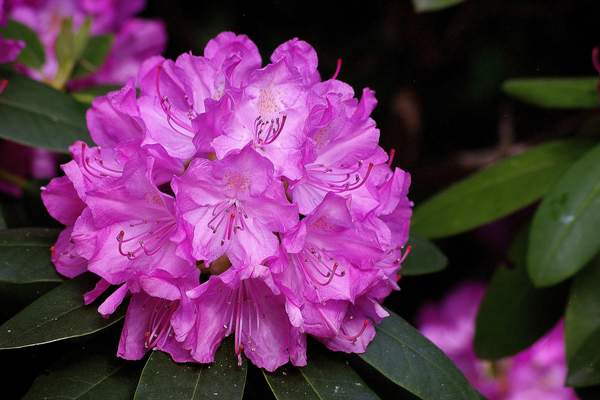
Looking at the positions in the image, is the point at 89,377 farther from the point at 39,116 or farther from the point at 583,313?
the point at 583,313

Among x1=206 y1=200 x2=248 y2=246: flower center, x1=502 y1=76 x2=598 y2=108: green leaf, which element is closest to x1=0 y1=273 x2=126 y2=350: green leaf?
x1=206 y1=200 x2=248 y2=246: flower center

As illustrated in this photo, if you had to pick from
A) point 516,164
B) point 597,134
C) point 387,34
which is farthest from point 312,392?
point 387,34

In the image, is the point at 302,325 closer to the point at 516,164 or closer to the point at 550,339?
the point at 516,164

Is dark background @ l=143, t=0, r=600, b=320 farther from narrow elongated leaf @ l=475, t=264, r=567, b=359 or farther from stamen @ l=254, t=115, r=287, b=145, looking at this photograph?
stamen @ l=254, t=115, r=287, b=145

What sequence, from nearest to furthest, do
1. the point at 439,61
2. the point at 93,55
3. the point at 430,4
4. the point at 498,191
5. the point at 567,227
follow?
1. the point at 567,227
2. the point at 430,4
3. the point at 498,191
4. the point at 93,55
5. the point at 439,61

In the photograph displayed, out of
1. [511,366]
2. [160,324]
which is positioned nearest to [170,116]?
[160,324]

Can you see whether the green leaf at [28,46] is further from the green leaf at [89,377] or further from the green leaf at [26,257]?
the green leaf at [89,377]

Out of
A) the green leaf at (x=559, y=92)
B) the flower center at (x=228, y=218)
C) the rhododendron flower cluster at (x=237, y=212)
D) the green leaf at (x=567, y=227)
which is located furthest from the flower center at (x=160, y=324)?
the green leaf at (x=559, y=92)
